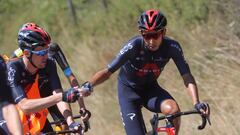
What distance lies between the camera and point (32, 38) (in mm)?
5613

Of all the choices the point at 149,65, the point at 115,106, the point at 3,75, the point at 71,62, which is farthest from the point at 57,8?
the point at 3,75

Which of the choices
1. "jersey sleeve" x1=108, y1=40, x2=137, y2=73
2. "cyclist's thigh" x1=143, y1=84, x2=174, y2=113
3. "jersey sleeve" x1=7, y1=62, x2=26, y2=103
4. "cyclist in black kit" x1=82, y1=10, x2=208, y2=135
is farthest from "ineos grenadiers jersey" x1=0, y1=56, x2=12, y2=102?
"cyclist's thigh" x1=143, y1=84, x2=174, y2=113

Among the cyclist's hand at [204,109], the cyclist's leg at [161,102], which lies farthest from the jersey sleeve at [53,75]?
the cyclist's hand at [204,109]

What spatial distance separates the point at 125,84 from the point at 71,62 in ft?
18.8

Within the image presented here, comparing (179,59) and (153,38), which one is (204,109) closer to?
(179,59)

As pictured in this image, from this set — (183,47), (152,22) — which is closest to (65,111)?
(152,22)

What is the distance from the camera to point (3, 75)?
4.89 metres

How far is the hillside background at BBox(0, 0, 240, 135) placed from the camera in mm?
8758

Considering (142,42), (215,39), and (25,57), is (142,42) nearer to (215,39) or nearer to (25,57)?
(25,57)

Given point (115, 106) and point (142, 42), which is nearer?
point (142, 42)

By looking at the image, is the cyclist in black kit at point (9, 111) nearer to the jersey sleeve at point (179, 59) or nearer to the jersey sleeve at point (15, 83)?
the jersey sleeve at point (15, 83)

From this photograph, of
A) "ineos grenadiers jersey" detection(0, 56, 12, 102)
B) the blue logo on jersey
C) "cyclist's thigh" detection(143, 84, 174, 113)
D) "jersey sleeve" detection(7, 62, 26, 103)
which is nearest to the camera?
"ineos grenadiers jersey" detection(0, 56, 12, 102)

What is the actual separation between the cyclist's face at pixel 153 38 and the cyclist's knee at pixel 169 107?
0.61m

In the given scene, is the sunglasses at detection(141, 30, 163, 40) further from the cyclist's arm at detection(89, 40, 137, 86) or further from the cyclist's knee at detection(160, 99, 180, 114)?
the cyclist's knee at detection(160, 99, 180, 114)
